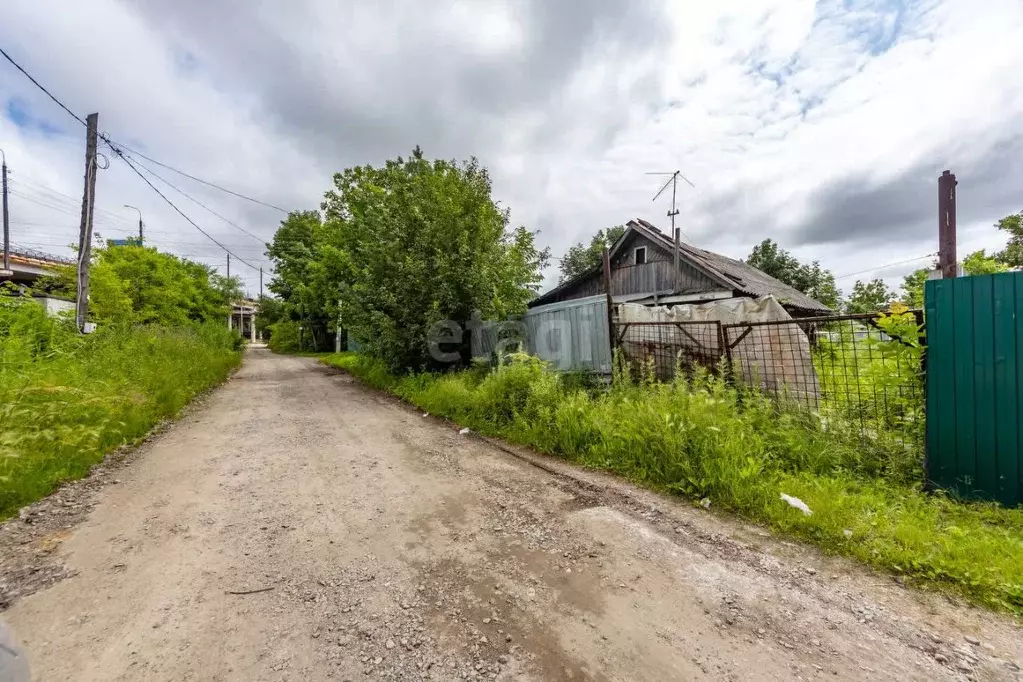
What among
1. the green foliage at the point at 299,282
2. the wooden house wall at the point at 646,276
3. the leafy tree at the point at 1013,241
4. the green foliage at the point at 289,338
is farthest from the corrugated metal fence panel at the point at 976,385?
the green foliage at the point at 289,338

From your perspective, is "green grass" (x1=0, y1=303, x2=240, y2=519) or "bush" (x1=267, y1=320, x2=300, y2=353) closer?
"green grass" (x1=0, y1=303, x2=240, y2=519)

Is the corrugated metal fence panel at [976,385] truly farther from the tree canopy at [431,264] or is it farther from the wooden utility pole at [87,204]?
the wooden utility pole at [87,204]

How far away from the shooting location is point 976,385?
10.3ft

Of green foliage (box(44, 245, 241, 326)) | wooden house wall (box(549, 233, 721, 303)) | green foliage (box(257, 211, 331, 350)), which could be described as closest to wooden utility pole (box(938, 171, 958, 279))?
wooden house wall (box(549, 233, 721, 303))

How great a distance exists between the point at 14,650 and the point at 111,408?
5.84m

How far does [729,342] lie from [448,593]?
5.50m

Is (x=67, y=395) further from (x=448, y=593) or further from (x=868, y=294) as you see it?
(x=868, y=294)

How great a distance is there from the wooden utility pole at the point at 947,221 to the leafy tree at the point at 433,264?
6.92 meters

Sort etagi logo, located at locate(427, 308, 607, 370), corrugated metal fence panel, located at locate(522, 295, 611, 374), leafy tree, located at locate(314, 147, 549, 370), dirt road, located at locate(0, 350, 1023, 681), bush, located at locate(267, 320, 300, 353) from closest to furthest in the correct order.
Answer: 1. dirt road, located at locate(0, 350, 1023, 681)
2. corrugated metal fence panel, located at locate(522, 295, 611, 374)
3. etagi logo, located at locate(427, 308, 607, 370)
4. leafy tree, located at locate(314, 147, 549, 370)
5. bush, located at locate(267, 320, 300, 353)

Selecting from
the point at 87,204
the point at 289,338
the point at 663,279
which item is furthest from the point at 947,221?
the point at 289,338

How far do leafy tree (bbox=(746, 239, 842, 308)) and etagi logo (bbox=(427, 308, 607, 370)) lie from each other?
26.0 m

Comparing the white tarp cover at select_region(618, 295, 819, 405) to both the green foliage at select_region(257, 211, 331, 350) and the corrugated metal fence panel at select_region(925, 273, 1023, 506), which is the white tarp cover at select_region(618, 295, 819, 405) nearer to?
the corrugated metal fence panel at select_region(925, 273, 1023, 506)

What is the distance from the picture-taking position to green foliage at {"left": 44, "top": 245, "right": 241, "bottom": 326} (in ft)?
50.8

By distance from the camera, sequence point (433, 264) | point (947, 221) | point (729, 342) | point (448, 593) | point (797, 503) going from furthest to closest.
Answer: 1. point (433, 264)
2. point (729, 342)
3. point (947, 221)
4. point (797, 503)
5. point (448, 593)
